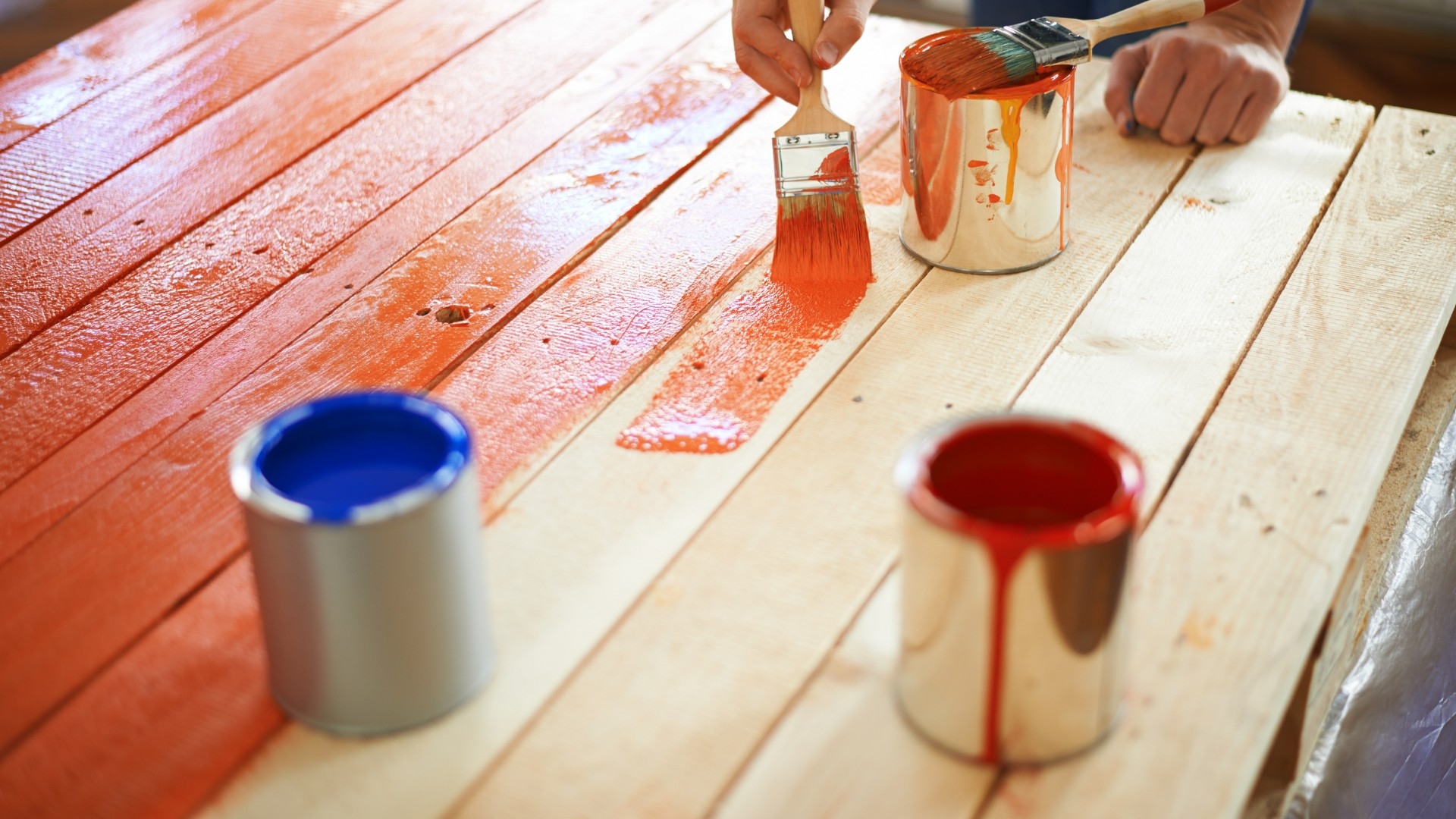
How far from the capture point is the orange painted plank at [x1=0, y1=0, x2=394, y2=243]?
135 centimetres

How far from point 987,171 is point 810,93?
0.17 metres

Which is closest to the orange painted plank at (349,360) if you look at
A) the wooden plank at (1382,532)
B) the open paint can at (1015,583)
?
the open paint can at (1015,583)

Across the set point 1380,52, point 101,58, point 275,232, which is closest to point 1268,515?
point 275,232

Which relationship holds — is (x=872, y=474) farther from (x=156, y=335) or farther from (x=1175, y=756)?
(x=156, y=335)

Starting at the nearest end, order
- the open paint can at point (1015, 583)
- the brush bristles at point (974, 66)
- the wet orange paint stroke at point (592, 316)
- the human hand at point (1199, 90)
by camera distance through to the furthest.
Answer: the open paint can at point (1015, 583), the wet orange paint stroke at point (592, 316), the brush bristles at point (974, 66), the human hand at point (1199, 90)

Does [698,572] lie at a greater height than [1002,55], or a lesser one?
lesser

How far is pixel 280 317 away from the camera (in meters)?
1.15

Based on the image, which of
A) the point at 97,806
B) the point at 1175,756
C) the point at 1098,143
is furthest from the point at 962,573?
the point at 1098,143

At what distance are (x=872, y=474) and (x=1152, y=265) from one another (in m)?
0.38

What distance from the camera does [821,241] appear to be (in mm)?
1166

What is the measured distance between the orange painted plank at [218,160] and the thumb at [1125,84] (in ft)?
2.27

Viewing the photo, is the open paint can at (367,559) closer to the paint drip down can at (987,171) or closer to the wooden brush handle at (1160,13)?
the paint drip down can at (987,171)

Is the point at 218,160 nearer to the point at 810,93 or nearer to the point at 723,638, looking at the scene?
the point at 810,93

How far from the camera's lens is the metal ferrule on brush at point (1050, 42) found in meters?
1.10
